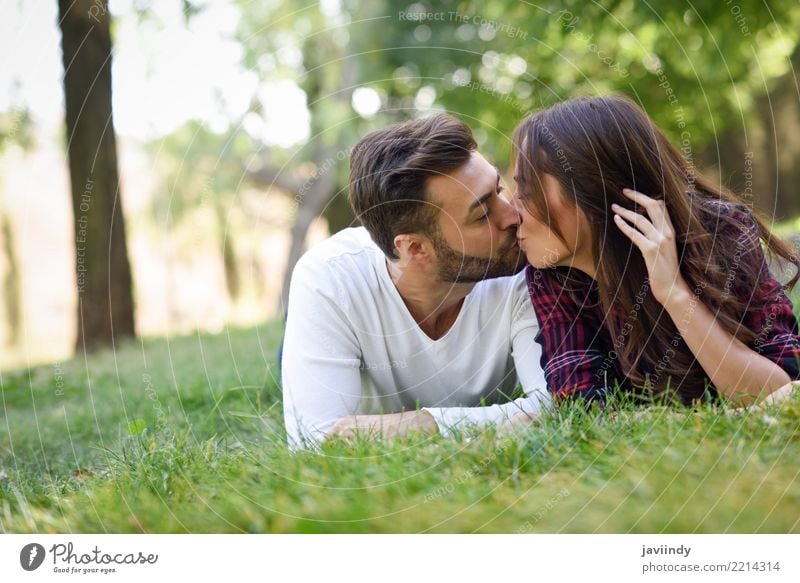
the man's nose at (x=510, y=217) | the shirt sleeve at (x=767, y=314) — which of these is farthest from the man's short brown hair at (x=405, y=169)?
the shirt sleeve at (x=767, y=314)

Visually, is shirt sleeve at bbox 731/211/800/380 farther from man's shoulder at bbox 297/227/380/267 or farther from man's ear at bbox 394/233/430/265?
man's shoulder at bbox 297/227/380/267

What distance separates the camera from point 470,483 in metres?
2.25

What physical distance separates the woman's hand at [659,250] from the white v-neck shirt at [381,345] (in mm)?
556

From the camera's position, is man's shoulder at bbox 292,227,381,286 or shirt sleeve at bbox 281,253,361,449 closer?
shirt sleeve at bbox 281,253,361,449

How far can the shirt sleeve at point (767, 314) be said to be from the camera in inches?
113

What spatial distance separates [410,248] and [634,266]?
2.84 feet

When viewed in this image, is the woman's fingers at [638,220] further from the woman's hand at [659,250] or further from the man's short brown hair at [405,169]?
the man's short brown hair at [405,169]

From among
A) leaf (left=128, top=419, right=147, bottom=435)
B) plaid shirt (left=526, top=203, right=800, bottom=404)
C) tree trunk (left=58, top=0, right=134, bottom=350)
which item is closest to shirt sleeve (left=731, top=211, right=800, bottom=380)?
plaid shirt (left=526, top=203, right=800, bottom=404)

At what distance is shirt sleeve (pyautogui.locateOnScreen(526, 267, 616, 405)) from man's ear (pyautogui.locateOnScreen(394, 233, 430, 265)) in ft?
1.38

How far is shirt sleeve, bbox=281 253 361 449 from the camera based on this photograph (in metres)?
3.05

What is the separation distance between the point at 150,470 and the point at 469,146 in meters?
1.69

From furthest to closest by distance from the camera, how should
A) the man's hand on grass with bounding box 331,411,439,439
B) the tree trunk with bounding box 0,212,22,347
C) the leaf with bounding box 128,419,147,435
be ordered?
the tree trunk with bounding box 0,212,22,347
the leaf with bounding box 128,419,147,435
the man's hand on grass with bounding box 331,411,439,439

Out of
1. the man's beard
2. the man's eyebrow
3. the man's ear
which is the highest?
the man's eyebrow

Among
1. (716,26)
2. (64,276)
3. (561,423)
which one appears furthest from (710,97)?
(64,276)
